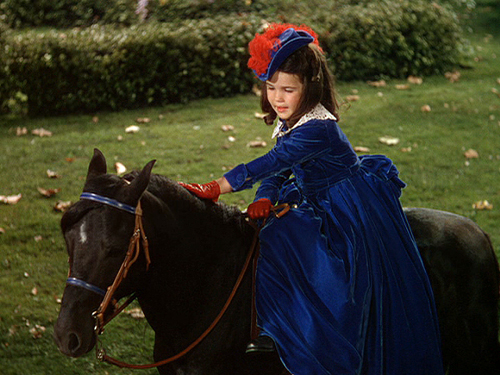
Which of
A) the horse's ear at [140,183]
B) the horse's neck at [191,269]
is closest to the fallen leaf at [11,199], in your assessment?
the horse's neck at [191,269]

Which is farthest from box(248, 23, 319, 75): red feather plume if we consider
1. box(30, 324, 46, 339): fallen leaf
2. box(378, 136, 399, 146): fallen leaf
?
box(378, 136, 399, 146): fallen leaf

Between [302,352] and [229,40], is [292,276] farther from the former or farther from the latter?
[229,40]

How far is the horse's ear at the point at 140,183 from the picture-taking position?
2.37 metres

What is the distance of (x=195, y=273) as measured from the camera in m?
2.83

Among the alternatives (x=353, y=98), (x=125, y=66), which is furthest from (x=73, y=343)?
(x=353, y=98)

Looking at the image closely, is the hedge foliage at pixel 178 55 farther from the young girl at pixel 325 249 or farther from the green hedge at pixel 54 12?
the young girl at pixel 325 249

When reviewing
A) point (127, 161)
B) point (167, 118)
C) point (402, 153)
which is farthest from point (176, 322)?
point (167, 118)

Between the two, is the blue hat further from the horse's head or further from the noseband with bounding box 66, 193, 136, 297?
the noseband with bounding box 66, 193, 136, 297

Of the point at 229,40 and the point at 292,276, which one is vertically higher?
the point at 292,276

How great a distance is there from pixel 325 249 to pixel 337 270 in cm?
12

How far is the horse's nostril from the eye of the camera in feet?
7.89

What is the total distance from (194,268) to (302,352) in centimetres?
68

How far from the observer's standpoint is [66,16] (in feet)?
43.4

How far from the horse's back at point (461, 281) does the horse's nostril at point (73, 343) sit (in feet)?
6.25
